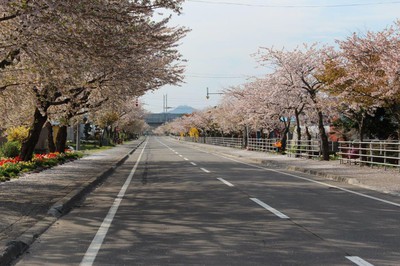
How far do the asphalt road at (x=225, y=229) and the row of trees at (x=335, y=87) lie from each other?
7030 millimetres

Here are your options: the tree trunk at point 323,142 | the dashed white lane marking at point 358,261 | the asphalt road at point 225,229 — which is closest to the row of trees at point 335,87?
the tree trunk at point 323,142

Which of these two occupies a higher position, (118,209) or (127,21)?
(127,21)

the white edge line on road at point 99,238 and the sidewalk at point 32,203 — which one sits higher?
the sidewalk at point 32,203

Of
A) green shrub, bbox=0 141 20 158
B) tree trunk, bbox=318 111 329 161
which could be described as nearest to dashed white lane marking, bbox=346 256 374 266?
tree trunk, bbox=318 111 329 161

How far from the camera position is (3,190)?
448 inches

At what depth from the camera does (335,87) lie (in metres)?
21.6

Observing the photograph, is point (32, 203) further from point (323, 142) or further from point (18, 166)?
point (323, 142)

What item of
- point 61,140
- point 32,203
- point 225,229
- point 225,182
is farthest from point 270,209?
point 61,140

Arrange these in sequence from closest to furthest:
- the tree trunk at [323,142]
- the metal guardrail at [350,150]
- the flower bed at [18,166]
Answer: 1. the flower bed at [18,166]
2. the metal guardrail at [350,150]
3. the tree trunk at [323,142]

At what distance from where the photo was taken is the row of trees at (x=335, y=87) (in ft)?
57.7

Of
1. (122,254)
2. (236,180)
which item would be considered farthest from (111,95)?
(122,254)

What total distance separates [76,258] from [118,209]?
12.3 feet

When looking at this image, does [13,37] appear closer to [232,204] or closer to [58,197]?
[58,197]

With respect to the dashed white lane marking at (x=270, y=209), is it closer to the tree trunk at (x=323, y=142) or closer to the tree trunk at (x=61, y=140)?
the tree trunk at (x=323, y=142)
